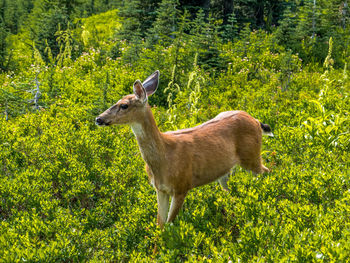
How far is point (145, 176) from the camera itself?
5770mm

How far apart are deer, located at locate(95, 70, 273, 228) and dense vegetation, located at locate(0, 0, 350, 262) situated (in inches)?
12.9

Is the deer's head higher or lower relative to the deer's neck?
higher

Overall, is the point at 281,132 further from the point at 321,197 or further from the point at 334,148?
the point at 321,197

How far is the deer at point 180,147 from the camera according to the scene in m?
4.14

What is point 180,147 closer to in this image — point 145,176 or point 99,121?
point 99,121

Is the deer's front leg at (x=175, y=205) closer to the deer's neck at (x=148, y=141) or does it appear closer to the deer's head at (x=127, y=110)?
the deer's neck at (x=148, y=141)

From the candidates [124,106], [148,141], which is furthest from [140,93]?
[148,141]

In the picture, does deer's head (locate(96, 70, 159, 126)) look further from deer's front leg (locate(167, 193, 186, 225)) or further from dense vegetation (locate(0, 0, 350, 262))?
dense vegetation (locate(0, 0, 350, 262))

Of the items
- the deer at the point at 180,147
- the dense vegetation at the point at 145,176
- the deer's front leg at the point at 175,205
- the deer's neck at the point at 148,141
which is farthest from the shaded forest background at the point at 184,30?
the deer's front leg at the point at 175,205

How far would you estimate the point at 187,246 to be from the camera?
389 cm

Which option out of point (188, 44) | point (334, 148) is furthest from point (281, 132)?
point (188, 44)

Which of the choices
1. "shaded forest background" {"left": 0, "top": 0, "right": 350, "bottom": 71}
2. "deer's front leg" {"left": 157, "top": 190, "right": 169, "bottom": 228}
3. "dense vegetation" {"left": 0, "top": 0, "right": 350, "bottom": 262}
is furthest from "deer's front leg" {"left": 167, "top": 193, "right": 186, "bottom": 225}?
"shaded forest background" {"left": 0, "top": 0, "right": 350, "bottom": 71}

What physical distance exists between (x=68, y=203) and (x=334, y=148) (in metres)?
4.88

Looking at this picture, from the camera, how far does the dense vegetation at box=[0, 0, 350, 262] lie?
3.86m
